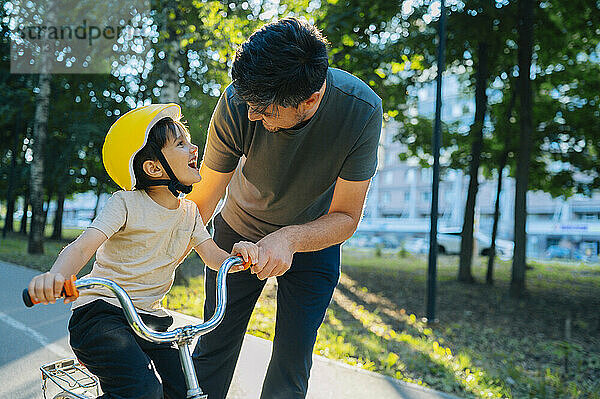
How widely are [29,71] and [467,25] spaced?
11.7 meters

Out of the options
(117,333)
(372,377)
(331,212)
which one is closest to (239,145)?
(331,212)

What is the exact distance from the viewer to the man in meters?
Answer: 2.32

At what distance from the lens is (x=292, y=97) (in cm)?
198

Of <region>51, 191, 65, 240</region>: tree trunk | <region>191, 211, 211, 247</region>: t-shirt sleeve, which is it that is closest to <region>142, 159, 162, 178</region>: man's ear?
<region>191, 211, 211, 247</region>: t-shirt sleeve

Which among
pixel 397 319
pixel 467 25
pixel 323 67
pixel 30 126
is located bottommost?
pixel 397 319

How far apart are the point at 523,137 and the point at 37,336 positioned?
917 centimetres

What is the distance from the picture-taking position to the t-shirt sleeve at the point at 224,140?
2391 mm

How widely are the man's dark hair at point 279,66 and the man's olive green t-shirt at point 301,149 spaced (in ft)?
0.92

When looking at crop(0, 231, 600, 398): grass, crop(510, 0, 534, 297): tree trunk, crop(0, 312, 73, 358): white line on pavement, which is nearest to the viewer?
crop(0, 312, 73, 358): white line on pavement

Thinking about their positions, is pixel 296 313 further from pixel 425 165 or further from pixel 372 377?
pixel 425 165

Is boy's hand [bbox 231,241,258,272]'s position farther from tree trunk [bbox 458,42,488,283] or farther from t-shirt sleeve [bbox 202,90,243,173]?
tree trunk [bbox 458,42,488,283]

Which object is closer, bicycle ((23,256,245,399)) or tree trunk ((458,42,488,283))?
bicycle ((23,256,245,399))

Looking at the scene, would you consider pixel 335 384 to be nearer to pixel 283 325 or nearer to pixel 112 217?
pixel 283 325

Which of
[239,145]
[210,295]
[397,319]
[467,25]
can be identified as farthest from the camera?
[467,25]
